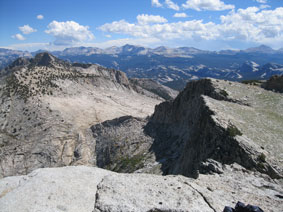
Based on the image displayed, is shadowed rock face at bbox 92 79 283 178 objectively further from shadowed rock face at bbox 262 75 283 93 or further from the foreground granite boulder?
shadowed rock face at bbox 262 75 283 93

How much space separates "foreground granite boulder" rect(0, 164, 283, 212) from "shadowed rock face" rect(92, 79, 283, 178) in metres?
3.67

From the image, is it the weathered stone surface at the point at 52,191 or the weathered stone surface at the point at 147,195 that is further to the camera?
the weathered stone surface at the point at 52,191

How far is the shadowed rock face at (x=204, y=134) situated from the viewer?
21.8 meters

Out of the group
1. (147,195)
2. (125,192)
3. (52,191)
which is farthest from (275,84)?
(52,191)

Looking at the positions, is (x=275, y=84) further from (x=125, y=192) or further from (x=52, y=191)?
(x=52, y=191)

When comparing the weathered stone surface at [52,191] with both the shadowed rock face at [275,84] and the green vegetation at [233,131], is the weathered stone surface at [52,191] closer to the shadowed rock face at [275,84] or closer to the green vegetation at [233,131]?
the green vegetation at [233,131]

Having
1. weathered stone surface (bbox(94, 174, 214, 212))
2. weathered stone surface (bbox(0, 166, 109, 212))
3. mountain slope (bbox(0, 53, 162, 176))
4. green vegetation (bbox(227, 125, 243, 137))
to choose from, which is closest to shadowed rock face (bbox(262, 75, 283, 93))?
green vegetation (bbox(227, 125, 243, 137))

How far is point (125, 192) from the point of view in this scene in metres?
14.2

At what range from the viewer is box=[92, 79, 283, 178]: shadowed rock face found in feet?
71.6

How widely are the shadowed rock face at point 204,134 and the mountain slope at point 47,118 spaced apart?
13.1 metres

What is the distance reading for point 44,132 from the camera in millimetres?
72500

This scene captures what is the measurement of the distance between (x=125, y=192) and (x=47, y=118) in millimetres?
74019

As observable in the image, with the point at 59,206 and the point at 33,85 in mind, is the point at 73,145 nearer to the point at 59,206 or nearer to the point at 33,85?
the point at 33,85

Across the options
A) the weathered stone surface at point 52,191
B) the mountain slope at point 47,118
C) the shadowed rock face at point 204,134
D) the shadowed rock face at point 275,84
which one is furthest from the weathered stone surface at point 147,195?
the mountain slope at point 47,118
